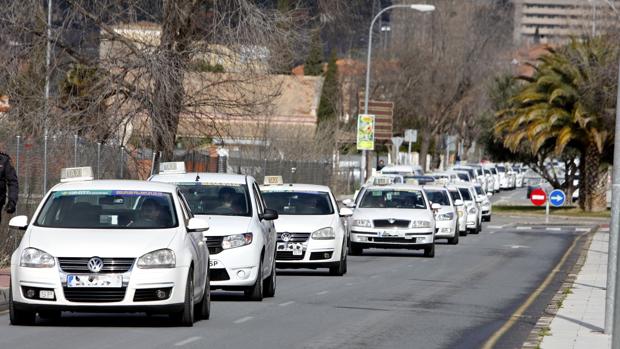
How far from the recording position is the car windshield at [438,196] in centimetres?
4192

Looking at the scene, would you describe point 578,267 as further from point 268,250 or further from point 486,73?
point 486,73

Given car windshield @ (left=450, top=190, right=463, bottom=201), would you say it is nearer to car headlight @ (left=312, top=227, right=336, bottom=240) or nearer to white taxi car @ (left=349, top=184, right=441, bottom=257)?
white taxi car @ (left=349, top=184, right=441, bottom=257)

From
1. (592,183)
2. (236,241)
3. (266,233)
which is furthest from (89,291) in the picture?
(592,183)

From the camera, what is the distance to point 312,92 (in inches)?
3728

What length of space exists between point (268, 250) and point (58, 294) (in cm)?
579

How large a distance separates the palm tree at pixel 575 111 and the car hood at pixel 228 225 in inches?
1662

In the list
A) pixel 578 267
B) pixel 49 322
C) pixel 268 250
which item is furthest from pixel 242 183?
pixel 578 267

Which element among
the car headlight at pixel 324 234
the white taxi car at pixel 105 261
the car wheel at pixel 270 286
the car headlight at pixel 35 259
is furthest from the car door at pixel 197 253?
the car headlight at pixel 324 234

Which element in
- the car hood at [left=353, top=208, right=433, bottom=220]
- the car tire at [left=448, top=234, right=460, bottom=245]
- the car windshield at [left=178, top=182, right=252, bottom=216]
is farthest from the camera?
the car tire at [left=448, top=234, right=460, bottom=245]

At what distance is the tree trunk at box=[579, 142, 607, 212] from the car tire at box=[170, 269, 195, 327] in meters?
50.6

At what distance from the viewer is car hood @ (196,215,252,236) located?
19688 mm

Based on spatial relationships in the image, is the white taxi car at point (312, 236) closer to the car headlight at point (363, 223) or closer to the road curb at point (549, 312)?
the road curb at point (549, 312)

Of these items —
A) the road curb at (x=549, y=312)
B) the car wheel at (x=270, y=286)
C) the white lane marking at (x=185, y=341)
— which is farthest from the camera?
the car wheel at (x=270, y=286)

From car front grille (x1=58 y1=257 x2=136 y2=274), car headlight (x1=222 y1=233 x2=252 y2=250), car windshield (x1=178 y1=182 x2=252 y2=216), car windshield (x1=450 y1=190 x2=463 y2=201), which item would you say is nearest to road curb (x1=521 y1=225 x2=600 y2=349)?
car headlight (x1=222 y1=233 x2=252 y2=250)
